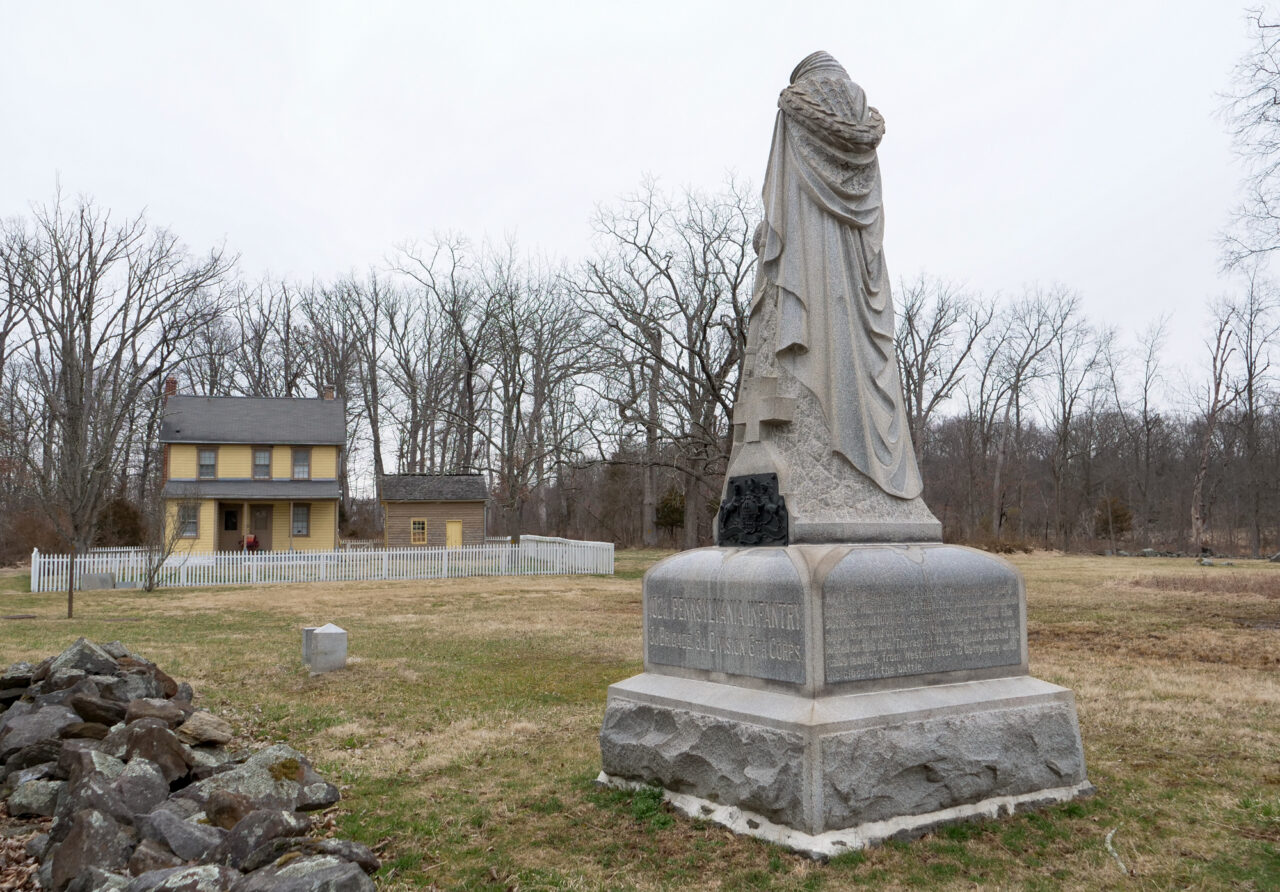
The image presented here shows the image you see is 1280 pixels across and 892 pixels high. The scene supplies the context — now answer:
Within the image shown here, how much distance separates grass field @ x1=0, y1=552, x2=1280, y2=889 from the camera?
13.9ft

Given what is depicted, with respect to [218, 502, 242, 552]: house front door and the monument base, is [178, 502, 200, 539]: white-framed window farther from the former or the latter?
the monument base

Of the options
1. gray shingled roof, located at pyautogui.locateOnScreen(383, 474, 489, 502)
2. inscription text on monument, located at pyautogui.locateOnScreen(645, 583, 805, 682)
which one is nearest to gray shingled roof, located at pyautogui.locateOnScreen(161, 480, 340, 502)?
gray shingled roof, located at pyautogui.locateOnScreen(383, 474, 489, 502)

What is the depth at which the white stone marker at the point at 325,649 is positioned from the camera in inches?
412

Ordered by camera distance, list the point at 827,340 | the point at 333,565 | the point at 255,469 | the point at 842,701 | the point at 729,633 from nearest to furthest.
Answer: the point at 842,701 → the point at 729,633 → the point at 827,340 → the point at 333,565 → the point at 255,469

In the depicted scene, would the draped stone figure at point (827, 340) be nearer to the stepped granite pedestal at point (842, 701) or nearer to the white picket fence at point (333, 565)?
the stepped granite pedestal at point (842, 701)

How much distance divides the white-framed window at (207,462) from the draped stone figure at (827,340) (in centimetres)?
3377

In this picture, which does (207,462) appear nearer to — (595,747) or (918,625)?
(595,747)

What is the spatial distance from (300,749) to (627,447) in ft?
115

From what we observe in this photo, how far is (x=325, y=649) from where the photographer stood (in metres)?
10.5

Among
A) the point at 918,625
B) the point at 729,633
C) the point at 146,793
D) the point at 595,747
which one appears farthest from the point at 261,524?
the point at 918,625

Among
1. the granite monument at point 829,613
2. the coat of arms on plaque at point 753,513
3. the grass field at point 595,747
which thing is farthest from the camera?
the coat of arms on plaque at point 753,513

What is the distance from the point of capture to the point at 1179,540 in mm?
43406

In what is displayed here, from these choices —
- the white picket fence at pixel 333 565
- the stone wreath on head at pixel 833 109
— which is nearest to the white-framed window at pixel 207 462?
the white picket fence at pixel 333 565

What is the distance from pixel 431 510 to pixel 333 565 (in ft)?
33.2
